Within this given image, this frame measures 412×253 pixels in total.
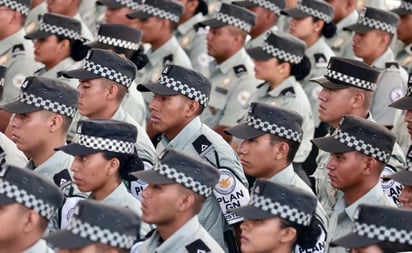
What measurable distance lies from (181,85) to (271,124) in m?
0.71

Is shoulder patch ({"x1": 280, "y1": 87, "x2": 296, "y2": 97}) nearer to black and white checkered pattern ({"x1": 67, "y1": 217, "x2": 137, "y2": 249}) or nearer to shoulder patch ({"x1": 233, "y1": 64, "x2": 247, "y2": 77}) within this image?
shoulder patch ({"x1": 233, "y1": 64, "x2": 247, "y2": 77})

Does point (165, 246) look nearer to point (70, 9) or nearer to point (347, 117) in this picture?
point (347, 117)

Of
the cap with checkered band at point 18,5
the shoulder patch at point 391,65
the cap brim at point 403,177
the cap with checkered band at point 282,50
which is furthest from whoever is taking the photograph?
the cap with checkered band at point 18,5

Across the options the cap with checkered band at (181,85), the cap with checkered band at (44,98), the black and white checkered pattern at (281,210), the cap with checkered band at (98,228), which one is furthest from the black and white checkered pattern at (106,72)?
the cap with checkered band at (98,228)

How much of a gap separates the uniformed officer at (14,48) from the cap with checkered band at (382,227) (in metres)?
4.78

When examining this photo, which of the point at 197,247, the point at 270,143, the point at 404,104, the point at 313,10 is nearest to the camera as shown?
the point at 197,247

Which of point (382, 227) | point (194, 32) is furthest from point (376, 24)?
Answer: point (382, 227)

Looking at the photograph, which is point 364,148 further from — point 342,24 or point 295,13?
point 342,24

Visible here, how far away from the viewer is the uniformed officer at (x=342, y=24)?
12625 millimetres

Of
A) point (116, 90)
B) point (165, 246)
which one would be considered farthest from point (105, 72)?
point (165, 246)

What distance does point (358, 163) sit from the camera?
7.75 meters

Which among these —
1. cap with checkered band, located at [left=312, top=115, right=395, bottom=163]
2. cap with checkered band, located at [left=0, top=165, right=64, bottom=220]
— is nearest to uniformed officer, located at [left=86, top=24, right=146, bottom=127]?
cap with checkered band, located at [left=312, top=115, right=395, bottom=163]

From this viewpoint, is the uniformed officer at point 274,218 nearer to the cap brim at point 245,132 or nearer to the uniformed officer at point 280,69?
the cap brim at point 245,132

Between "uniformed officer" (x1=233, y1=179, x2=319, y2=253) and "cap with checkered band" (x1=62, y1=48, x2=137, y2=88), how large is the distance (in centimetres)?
241
